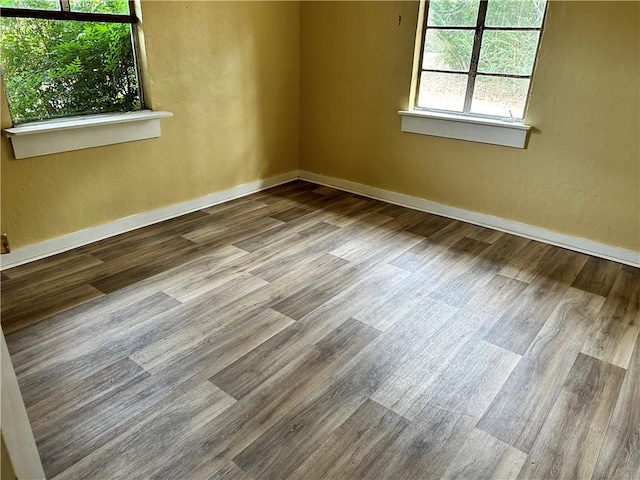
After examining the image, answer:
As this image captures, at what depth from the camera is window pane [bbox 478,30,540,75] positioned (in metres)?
2.97

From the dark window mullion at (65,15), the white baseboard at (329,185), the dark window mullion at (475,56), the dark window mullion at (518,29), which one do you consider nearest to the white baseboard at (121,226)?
the white baseboard at (329,185)

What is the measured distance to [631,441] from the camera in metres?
1.64

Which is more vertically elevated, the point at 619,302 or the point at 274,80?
the point at 274,80

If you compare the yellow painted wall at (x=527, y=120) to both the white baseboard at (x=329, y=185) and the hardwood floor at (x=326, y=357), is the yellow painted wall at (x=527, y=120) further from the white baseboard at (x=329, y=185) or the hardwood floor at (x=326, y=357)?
the hardwood floor at (x=326, y=357)

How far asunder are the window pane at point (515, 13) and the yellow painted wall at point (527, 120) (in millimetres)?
104

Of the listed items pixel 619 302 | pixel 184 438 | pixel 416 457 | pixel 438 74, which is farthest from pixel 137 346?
pixel 438 74

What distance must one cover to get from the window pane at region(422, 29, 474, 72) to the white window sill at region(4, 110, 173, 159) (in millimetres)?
1936

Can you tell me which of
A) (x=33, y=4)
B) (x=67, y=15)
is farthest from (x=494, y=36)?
(x=33, y=4)

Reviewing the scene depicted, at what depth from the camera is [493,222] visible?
3.41 meters

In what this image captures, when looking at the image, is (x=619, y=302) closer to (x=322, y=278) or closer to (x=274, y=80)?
(x=322, y=278)

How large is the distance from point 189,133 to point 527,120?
2385mm

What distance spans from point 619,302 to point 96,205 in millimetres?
3192

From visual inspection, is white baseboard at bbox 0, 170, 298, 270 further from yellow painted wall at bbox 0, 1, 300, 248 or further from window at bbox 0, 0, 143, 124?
window at bbox 0, 0, 143, 124

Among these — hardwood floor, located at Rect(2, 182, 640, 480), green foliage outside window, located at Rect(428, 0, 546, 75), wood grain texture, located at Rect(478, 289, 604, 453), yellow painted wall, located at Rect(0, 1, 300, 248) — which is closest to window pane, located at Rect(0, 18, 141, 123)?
yellow painted wall, located at Rect(0, 1, 300, 248)
